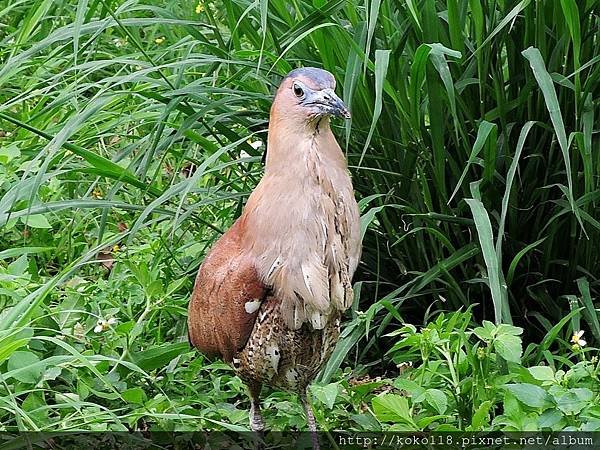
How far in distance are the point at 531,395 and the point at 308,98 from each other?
0.87 metres

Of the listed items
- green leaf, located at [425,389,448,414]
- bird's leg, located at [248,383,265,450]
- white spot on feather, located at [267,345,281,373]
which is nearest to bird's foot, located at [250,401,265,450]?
bird's leg, located at [248,383,265,450]

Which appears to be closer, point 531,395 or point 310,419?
point 531,395

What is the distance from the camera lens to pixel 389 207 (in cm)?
346

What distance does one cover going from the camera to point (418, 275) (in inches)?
133

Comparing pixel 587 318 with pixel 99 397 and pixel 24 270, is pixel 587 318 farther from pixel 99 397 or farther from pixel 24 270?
pixel 24 270

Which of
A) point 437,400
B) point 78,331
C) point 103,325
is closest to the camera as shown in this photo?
point 437,400

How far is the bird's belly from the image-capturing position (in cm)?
294

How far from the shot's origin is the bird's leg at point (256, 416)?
10.3ft

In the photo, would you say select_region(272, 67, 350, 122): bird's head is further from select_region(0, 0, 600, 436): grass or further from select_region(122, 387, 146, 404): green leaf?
select_region(122, 387, 146, 404): green leaf

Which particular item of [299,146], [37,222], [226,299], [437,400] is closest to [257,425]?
[226,299]

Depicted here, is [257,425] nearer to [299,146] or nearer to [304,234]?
[304,234]

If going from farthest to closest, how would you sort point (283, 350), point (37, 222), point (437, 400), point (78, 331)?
point (37, 222) < point (78, 331) < point (283, 350) < point (437, 400)

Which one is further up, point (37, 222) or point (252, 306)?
point (252, 306)

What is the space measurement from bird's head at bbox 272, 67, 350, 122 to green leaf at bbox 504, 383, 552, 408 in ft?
2.41
